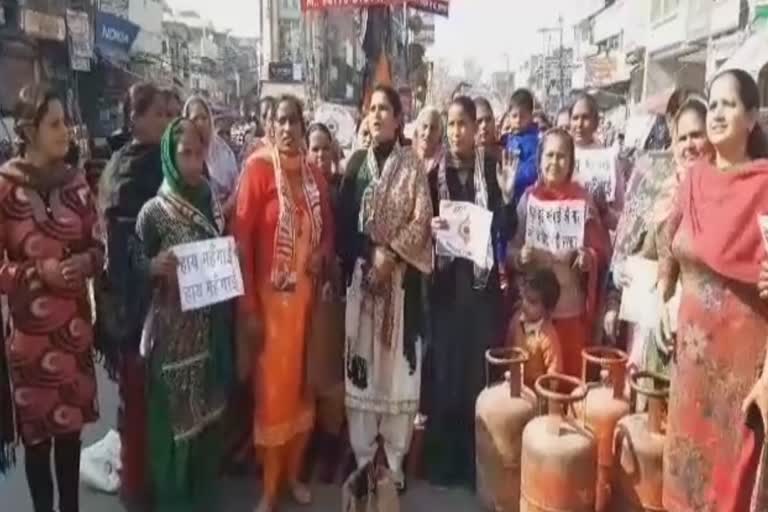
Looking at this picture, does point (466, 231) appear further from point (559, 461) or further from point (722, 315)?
point (722, 315)

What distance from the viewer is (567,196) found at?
3.40 metres

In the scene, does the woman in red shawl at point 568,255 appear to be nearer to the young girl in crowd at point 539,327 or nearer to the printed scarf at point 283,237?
the young girl in crowd at point 539,327

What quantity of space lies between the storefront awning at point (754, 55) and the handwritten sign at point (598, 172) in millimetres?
12049

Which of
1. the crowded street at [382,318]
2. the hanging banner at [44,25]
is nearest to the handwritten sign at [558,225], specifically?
the crowded street at [382,318]

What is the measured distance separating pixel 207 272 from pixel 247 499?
3.69 feet

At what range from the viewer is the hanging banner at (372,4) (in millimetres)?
7520

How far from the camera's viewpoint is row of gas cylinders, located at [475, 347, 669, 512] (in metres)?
2.77

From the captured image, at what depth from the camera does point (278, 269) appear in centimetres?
305

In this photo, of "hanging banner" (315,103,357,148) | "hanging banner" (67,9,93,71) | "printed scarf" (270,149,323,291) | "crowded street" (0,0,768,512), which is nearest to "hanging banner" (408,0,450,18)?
"hanging banner" (315,103,357,148)

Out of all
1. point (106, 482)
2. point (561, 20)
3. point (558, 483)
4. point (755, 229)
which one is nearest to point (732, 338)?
point (755, 229)

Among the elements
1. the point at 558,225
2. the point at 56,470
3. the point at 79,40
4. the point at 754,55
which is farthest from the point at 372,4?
the point at 79,40

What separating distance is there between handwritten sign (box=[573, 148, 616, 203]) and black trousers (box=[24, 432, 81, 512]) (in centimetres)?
281

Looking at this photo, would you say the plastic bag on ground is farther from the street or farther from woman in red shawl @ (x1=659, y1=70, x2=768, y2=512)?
woman in red shawl @ (x1=659, y1=70, x2=768, y2=512)

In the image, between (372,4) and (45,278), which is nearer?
(45,278)
